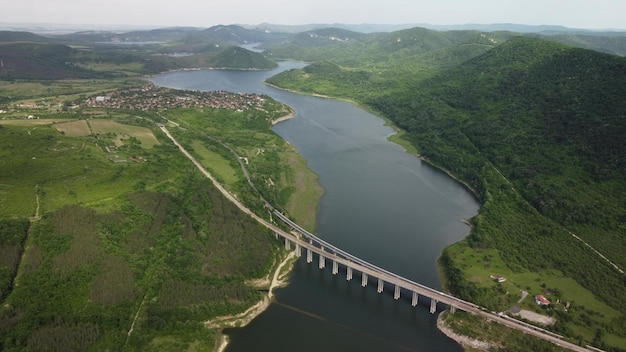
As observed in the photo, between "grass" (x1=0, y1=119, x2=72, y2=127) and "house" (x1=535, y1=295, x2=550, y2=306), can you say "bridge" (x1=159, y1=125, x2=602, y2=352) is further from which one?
"grass" (x1=0, y1=119, x2=72, y2=127)

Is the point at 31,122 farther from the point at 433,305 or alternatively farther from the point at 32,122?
the point at 433,305

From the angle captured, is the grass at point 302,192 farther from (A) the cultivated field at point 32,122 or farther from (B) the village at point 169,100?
(A) the cultivated field at point 32,122

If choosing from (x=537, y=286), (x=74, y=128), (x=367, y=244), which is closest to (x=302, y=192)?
(x=367, y=244)

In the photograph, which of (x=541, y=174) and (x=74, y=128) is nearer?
(x=541, y=174)

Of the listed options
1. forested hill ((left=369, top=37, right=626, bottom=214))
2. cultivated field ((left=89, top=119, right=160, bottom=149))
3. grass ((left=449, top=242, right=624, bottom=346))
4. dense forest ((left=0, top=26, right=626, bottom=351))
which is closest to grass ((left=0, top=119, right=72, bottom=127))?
dense forest ((left=0, top=26, right=626, bottom=351))

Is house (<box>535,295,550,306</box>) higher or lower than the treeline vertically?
lower
